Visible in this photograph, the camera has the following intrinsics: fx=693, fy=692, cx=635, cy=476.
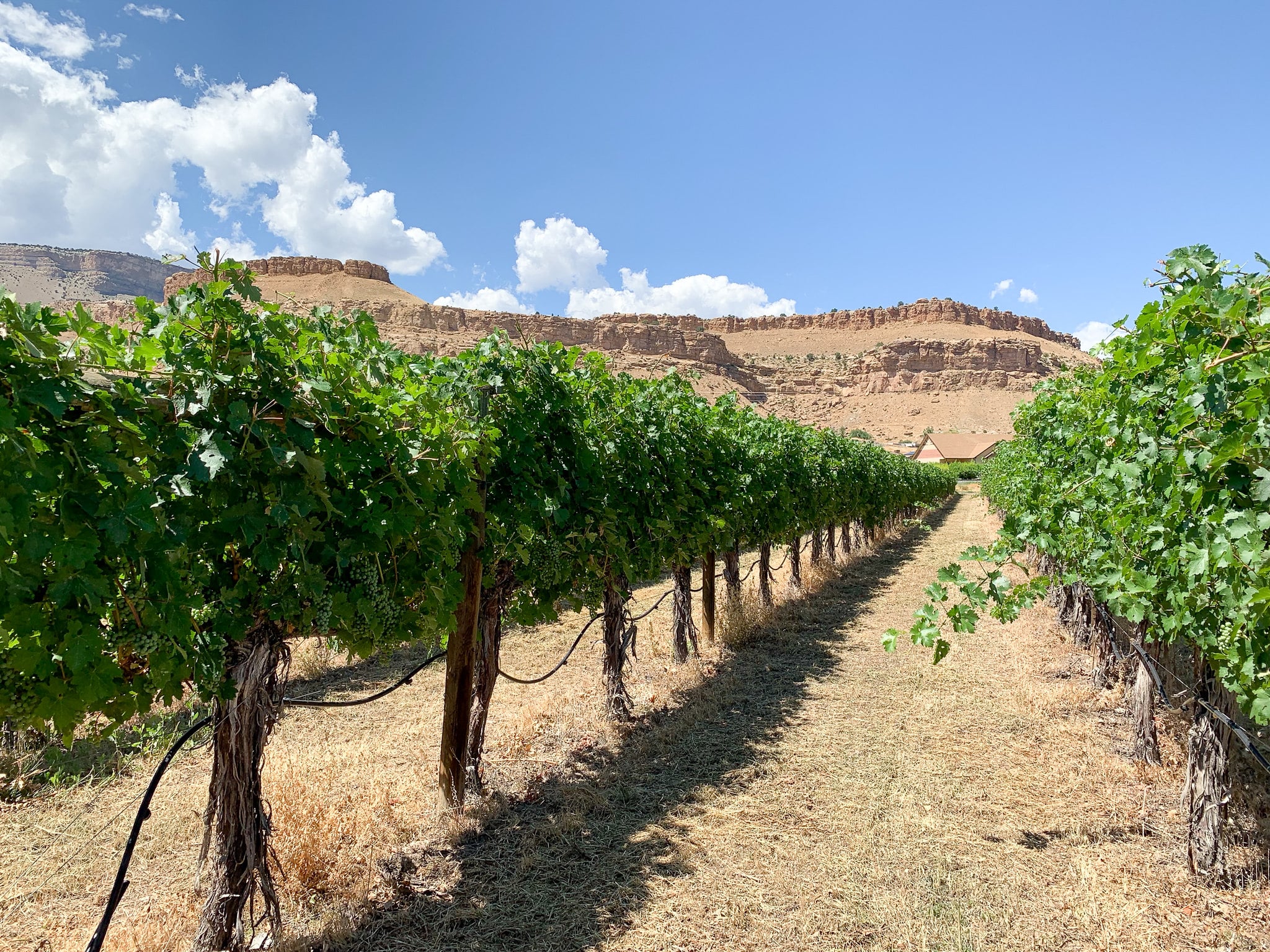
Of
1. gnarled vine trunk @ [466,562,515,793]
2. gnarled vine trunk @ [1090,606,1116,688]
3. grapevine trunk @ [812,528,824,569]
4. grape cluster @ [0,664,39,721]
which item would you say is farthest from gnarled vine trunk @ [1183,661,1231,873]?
grapevine trunk @ [812,528,824,569]

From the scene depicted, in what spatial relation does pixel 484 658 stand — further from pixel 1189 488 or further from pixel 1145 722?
pixel 1145 722

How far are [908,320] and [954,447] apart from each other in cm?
5517

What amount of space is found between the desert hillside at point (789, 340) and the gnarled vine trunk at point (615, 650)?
6771 cm

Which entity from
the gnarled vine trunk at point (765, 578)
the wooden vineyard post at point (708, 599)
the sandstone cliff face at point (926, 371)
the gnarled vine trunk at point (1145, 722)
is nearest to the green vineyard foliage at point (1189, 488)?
the gnarled vine trunk at point (1145, 722)

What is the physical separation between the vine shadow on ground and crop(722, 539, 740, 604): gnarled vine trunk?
218 cm

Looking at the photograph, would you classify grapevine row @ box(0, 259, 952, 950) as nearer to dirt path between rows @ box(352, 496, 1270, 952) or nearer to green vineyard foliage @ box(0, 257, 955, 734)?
green vineyard foliage @ box(0, 257, 955, 734)

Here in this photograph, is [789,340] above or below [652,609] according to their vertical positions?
above

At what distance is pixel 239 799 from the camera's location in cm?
298

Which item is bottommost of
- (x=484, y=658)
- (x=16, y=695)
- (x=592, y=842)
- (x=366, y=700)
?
(x=592, y=842)

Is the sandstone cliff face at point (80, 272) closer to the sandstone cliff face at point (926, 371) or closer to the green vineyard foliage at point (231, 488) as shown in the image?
the sandstone cliff face at point (926, 371)

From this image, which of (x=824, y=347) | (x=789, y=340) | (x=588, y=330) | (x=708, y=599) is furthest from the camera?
(x=789, y=340)

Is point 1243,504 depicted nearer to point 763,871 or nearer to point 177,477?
point 763,871

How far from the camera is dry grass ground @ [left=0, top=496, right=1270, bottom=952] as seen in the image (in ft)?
10.5

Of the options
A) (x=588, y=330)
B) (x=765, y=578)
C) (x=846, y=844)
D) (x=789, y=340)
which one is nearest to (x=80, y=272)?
(x=588, y=330)
